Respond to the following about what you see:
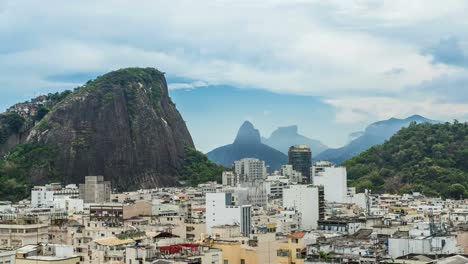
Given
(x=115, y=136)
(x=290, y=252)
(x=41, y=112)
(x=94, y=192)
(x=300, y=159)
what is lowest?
(x=290, y=252)

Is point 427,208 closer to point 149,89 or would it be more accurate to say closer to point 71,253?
point 71,253

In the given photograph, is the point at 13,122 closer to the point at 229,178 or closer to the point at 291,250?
the point at 229,178

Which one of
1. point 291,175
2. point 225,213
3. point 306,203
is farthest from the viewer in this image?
point 291,175

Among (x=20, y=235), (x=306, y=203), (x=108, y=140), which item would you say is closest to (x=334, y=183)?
(x=306, y=203)

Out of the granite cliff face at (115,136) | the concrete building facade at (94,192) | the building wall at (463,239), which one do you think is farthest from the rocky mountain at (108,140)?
the building wall at (463,239)

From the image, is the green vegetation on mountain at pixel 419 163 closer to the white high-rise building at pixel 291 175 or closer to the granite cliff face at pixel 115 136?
the white high-rise building at pixel 291 175

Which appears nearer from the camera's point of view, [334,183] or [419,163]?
[334,183]

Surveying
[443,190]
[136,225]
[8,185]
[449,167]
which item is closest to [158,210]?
[136,225]
